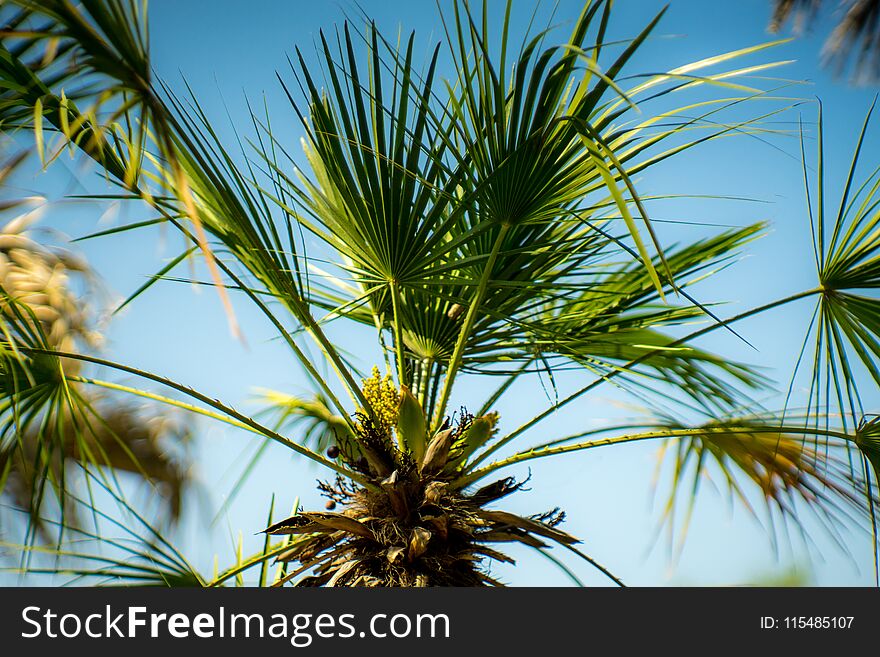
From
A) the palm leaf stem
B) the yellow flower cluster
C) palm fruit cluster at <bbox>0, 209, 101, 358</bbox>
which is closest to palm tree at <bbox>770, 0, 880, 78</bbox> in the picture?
the palm leaf stem

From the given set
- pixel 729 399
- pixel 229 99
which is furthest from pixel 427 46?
pixel 729 399

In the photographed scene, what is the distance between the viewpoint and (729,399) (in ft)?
7.89

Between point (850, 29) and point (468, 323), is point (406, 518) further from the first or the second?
point (850, 29)

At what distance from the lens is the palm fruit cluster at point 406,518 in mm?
1827

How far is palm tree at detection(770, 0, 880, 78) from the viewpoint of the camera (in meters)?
6.01

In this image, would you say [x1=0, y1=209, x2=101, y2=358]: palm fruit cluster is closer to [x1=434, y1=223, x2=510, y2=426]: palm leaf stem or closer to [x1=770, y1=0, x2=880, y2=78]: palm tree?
[x1=434, y1=223, x2=510, y2=426]: palm leaf stem

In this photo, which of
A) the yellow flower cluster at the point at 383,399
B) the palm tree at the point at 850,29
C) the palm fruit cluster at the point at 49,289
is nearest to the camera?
the yellow flower cluster at the point at 383,399

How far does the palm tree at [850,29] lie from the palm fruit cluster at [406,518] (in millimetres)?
5877

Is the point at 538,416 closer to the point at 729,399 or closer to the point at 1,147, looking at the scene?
the point at 729,399

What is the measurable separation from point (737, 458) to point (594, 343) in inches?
28.3

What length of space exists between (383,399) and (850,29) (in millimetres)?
6266

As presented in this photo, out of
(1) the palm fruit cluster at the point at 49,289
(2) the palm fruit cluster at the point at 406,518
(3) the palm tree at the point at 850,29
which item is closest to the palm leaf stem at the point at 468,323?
(2) the palm fruit cluster at the point at 406,518

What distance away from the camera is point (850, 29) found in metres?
6.11

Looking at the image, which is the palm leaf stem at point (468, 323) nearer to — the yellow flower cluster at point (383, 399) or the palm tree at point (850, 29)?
the yellow flower cluster at point (383, 399)
